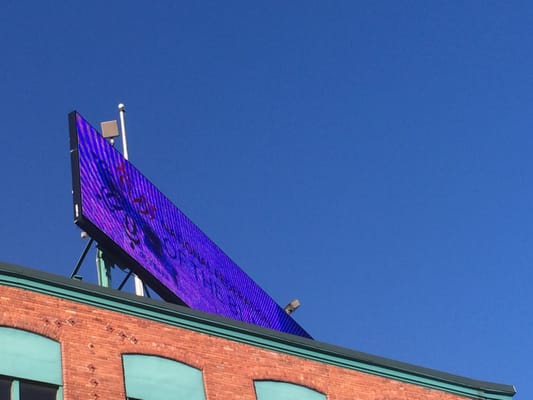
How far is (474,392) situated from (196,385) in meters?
7.98

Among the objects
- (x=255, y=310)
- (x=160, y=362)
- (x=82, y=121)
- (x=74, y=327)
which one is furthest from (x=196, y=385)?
(x=255, y=310)

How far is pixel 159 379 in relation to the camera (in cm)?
2373

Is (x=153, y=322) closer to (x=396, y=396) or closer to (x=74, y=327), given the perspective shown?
(x=74, y=327)

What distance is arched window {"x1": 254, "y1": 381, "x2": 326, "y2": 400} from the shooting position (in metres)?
25.1

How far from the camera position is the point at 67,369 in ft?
73.2

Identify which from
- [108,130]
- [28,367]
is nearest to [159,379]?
[28,367]

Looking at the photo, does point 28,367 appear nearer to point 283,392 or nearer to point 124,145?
point 283,392

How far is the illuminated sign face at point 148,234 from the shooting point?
28.3 m

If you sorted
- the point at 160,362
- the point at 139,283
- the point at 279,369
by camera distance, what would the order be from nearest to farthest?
the point at 160,362, the point at 279,369, the point at 139,283

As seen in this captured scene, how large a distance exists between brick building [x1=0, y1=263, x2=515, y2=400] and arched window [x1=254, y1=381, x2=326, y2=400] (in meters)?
0.03

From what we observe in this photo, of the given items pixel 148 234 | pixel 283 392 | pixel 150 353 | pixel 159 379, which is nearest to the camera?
pixel 159 379

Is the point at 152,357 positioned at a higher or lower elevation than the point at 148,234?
lower

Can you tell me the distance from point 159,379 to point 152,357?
0.50 meters

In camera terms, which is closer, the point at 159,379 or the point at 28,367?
the point at 28,367
